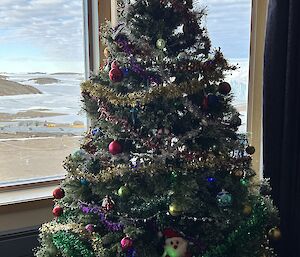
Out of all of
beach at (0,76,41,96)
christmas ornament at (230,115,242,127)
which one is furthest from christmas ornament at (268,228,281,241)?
beach at (0,76,41,96)

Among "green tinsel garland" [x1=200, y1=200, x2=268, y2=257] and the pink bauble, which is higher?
the pink bauble

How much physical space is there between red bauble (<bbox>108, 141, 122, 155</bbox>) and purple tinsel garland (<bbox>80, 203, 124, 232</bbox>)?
181 mm

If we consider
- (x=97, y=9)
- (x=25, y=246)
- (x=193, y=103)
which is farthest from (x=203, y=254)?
(x=97, y=9)

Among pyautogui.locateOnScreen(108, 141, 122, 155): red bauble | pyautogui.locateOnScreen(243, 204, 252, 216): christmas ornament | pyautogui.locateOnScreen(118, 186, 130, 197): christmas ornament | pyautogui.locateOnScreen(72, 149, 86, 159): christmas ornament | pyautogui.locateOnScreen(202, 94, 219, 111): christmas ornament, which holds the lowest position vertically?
pyautogui.locateOnScreen(243, 204, 252, 216): christmas ornament

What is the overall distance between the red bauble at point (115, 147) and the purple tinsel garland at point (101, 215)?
0.18m

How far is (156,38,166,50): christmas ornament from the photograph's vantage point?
4.04 feet

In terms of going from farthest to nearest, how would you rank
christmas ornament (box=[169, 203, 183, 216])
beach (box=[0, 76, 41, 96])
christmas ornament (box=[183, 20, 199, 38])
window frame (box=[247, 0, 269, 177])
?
window frame (box=[247, 0, 269, 177]), beach (box=[0, 76, 41, 96]), christmas ornament (box=[183, 20, 199, 38]), christmas ornament (box=[169, 203, 183, 216])

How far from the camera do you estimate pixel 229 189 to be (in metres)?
1.26

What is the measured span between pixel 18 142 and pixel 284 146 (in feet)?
3.51

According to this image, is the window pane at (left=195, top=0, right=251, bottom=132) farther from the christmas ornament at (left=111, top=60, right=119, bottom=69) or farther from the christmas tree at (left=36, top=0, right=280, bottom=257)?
the christmas ornament at (left=111, top=60, right=119, bottom=69)

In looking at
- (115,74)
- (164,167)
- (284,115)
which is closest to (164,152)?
(164,167)

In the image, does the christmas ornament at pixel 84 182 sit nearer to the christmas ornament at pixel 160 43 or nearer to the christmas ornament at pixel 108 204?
the christmas ornament at pixel 108 204

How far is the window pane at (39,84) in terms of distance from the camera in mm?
1784

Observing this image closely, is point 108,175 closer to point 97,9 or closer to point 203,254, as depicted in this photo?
point 203,254
